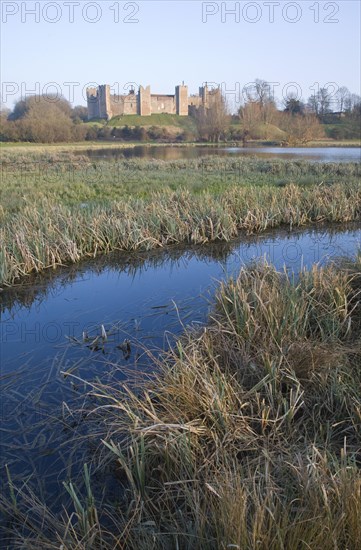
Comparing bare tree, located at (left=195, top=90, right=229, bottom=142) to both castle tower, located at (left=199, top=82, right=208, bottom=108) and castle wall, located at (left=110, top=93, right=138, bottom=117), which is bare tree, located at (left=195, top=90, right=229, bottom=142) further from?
castle wall, located at (left=110, top=93, right=138, bottom=117)

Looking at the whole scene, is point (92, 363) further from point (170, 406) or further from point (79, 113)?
point (79, 113)

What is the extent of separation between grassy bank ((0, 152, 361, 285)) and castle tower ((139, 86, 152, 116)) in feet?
248

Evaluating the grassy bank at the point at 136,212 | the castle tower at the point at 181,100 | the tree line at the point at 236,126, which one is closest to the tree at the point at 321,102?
the tree line at the point at 236,126

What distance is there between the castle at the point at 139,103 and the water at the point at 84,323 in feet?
261

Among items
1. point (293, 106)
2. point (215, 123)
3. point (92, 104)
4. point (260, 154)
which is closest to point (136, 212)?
point (260, 154)

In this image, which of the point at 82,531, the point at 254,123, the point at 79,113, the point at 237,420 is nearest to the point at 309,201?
the point at 237,420

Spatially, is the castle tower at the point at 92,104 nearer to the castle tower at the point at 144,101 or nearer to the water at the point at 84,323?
the castle tower at the point at 144,101

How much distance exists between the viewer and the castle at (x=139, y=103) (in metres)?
85.1

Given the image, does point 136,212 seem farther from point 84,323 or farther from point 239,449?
point 239,449

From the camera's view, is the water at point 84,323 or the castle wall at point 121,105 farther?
the castle wall at point 121,105

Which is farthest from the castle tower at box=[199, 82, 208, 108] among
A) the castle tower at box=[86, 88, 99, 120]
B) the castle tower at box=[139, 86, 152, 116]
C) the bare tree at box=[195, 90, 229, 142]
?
the castle tower at box=[86, 88, 99, 120]

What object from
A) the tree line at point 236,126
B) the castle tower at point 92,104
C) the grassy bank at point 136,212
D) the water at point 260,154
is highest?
the castle tower at point 92,104

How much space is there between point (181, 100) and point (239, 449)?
3751 inches

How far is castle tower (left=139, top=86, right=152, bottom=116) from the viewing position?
85.9 m
